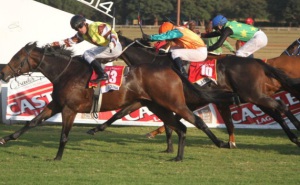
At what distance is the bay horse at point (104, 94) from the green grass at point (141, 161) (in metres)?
0.48

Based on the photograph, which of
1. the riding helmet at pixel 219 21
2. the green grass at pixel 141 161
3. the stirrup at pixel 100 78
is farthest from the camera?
the riding helmet at pixel 219 21

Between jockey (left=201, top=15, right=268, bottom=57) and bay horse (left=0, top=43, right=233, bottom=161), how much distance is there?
1596 millimetres

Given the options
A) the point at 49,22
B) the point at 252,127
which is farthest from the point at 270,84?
the point at 49,22

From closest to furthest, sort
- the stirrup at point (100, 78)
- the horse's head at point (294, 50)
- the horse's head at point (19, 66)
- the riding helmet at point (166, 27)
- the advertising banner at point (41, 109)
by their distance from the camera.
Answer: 1. the stirrup at point (100, 78)
2. the horse's head at point (19, 66)
3. the riding helmet at point (166, 27)
4. the horse's head at point (294, 50)
5. the advertising banner at point (41, 109)

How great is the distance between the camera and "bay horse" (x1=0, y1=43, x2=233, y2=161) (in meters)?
9.99

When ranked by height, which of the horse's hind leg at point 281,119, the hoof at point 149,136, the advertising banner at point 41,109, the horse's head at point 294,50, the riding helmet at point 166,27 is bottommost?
the advertising banner at point 41,109

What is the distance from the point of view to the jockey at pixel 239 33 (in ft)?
39.0

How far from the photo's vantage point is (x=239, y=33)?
12188mm

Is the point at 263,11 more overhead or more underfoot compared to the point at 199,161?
more underfoot

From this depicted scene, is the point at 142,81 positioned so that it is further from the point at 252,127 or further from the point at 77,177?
the point at 252,127

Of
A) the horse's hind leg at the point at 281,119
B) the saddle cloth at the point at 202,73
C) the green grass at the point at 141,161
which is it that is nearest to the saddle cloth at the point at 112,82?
the green grass at the point at 141,161

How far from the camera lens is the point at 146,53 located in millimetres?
11625

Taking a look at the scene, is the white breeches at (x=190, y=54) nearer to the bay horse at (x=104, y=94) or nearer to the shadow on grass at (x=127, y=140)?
the bay horse at (x=104, y=94)

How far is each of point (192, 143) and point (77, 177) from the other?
4277 mm
